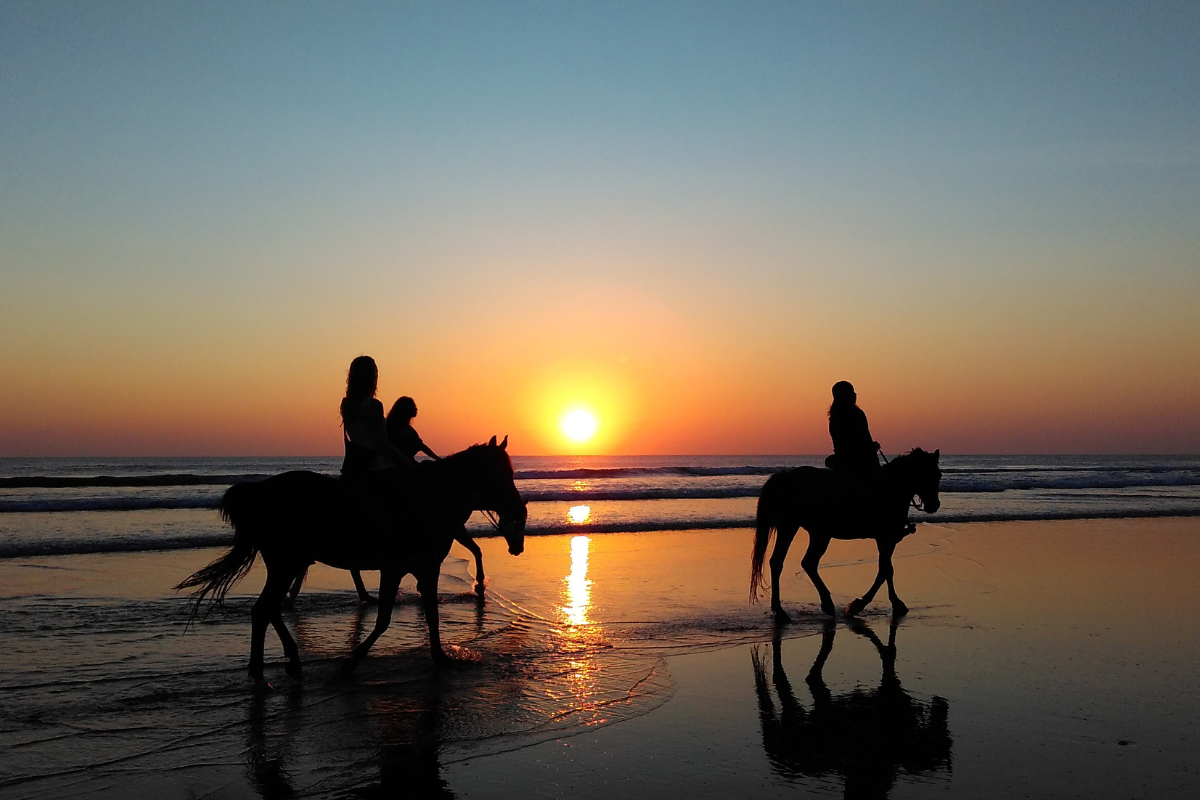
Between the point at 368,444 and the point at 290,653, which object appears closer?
the point at 290,653

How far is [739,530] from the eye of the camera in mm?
18797

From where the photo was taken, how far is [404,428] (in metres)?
9.88

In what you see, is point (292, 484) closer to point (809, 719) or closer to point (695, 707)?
point (695, 707)

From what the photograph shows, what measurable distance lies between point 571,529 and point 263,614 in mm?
12361

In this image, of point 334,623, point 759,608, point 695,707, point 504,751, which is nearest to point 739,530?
point 759,608

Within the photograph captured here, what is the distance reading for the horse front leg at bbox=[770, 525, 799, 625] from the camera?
29.9 feet

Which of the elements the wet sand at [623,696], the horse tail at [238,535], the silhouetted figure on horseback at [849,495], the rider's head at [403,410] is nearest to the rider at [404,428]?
the rider's head at [403,410]

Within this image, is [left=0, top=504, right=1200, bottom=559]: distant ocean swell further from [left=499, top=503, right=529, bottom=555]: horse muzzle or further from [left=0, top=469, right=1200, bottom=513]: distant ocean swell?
[left=499, top=503, right=529, bottom=555]: horse muzzle

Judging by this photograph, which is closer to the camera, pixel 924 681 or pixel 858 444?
pixel 924 681

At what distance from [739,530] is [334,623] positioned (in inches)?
445

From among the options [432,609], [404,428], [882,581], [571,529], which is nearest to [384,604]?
[432,609]

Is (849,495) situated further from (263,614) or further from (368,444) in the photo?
(263,614)

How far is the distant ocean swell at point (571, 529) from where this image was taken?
1480cm

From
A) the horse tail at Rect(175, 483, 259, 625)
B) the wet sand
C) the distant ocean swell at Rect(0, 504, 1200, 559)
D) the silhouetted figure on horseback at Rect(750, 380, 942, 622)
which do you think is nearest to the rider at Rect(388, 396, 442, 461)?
the wet sand
